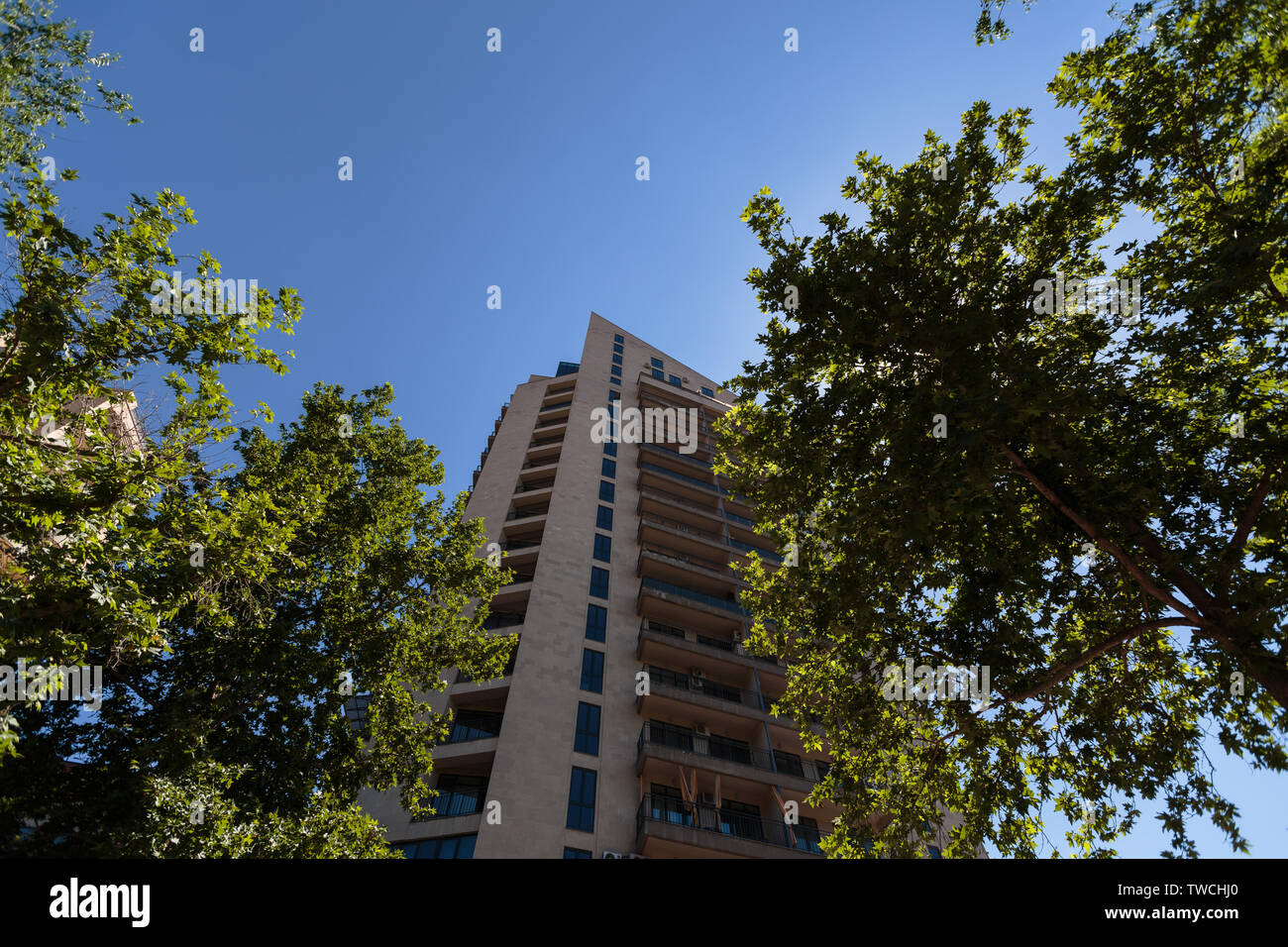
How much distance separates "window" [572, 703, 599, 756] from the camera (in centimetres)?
2275

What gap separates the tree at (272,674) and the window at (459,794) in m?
6.93

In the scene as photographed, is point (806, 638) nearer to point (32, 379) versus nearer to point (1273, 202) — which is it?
point (1273, 202)

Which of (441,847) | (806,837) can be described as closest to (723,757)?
(806,837)

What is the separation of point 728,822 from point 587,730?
6.08 meters

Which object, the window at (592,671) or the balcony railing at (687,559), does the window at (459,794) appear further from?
the balcony railing at (687,559)

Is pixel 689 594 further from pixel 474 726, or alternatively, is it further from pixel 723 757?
pixel 474 726

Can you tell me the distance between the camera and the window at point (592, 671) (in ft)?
82.2

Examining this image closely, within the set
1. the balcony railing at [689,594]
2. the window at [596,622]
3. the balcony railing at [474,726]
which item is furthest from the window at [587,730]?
the balcony railing at [689,594]

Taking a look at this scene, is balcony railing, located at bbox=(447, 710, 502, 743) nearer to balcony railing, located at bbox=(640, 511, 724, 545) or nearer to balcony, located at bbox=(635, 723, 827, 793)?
balcony, located at bbox=(635, 723, 827, 793)

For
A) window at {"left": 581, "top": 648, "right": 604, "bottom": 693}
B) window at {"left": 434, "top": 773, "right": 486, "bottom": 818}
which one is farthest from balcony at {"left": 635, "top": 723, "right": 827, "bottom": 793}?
window at {"left": 434, "top": 773, "right": 486, "bottom": 818}

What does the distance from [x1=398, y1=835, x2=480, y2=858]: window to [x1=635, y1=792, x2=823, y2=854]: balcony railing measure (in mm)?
5464

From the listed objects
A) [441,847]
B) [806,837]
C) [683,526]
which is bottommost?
[806,837]

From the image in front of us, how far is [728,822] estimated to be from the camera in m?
22.7
